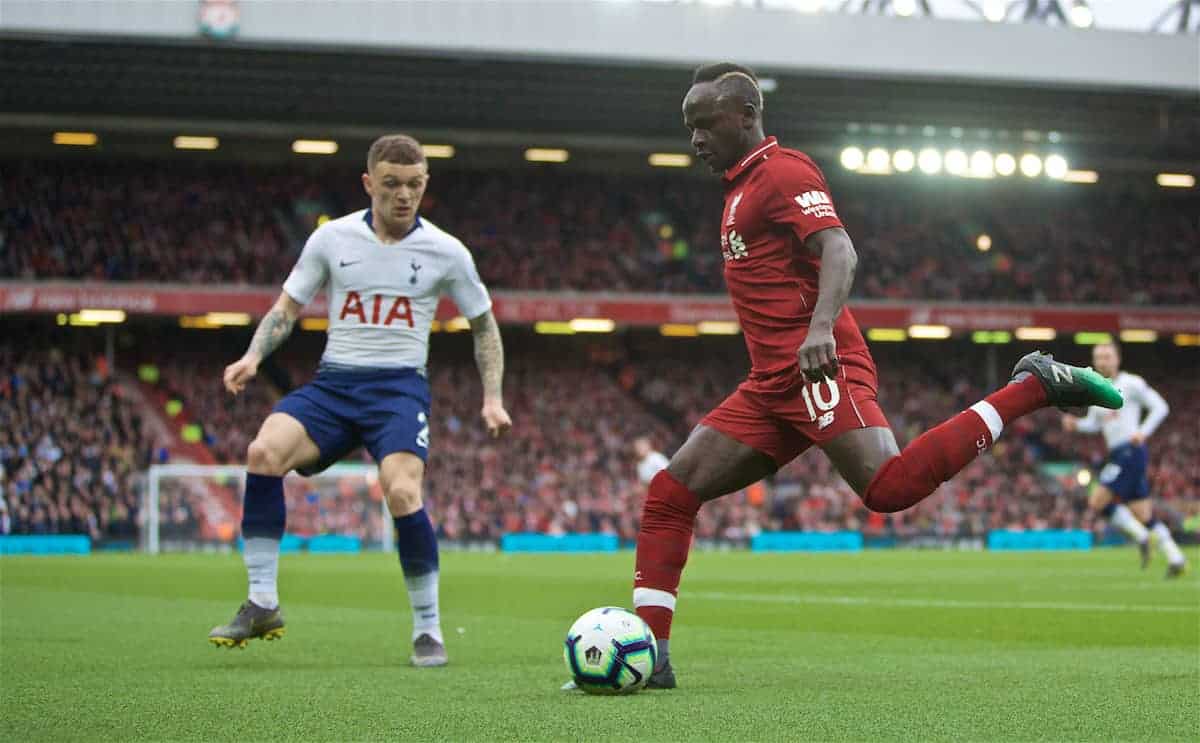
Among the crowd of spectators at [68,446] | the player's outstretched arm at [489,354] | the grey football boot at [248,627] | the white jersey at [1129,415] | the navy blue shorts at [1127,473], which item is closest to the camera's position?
the grey football boot at [248,627]

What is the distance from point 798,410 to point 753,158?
0.95 m

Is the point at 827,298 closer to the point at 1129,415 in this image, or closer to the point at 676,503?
the point at 676,503

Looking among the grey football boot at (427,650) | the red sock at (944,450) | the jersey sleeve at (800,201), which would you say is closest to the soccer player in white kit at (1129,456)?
the grey football boot at (427,650)

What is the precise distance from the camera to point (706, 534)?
3334 centimetres

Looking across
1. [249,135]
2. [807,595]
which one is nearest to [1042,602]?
[807,595]

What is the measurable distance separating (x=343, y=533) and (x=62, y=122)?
11058 mm

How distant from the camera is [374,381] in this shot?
290 inches

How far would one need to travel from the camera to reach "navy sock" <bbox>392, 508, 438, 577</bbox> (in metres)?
7.36

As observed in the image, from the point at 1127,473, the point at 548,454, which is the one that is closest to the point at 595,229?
the point at 548,454

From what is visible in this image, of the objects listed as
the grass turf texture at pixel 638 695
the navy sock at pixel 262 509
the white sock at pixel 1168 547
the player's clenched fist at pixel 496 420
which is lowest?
the grass turf texture at pixel 638 695

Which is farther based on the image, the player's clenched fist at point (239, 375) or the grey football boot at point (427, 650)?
the grey football boot at point (427, 650)

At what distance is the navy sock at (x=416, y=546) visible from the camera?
290 inches

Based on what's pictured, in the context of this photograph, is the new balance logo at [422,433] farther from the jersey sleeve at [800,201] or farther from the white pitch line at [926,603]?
the white pitch line at [926,603]

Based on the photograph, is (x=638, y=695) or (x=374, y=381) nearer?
(x=638, y=695)
